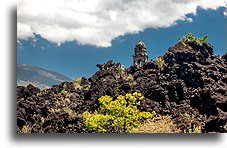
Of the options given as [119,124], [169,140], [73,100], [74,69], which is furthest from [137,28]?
[73,100]

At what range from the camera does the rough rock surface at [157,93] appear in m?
8.20

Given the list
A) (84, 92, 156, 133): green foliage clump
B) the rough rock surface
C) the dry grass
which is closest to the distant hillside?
the rough rock surface

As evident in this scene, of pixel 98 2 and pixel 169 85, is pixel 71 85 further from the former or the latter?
pixel 98 2

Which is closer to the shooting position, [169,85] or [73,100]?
[169,85]

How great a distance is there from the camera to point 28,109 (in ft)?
28.6

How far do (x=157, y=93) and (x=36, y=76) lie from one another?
20.3 feet

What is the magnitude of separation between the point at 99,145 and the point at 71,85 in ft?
26.1

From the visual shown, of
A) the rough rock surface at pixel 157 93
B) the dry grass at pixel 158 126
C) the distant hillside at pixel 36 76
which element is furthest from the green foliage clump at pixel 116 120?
the distant hillside at pixel 36 76

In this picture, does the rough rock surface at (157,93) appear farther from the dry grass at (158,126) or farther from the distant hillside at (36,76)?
the distant hillside at (36,76)

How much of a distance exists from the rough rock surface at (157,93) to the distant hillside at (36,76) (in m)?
0.89

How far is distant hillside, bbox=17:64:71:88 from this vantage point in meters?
7.91

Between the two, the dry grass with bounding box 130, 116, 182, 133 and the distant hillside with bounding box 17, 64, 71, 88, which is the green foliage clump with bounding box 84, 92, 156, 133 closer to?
the dry grass with bounding box 130, 116, 182, 133

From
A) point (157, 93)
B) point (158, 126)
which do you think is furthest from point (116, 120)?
point (157, 93)

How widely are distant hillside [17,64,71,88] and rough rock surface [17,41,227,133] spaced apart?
890 millimetres
